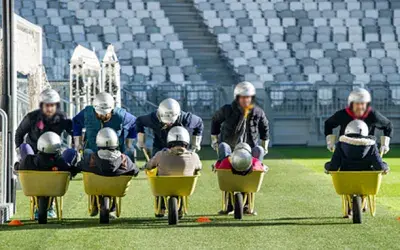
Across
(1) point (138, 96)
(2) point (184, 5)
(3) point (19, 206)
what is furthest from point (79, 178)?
(2) point (184, 5)

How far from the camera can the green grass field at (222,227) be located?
1169 cm

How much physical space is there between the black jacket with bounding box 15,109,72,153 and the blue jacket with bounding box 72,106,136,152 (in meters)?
0.18

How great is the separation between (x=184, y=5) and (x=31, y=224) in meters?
26.3

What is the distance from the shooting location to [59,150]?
14.0 meters

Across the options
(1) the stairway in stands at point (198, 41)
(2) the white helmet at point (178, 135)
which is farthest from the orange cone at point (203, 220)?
(1) the stairway in stands at point (198, 41)

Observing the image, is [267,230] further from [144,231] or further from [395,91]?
[395,91]

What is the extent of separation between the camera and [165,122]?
14680 millimetres

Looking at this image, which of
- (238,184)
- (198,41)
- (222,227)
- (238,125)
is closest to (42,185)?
(222,227)

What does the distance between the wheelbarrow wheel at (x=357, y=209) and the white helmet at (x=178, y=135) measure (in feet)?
6.59

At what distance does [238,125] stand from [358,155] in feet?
6.09

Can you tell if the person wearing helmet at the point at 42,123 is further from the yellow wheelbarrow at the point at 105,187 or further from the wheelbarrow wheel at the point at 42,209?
the yellow wheelbarrow at the point at 105,187

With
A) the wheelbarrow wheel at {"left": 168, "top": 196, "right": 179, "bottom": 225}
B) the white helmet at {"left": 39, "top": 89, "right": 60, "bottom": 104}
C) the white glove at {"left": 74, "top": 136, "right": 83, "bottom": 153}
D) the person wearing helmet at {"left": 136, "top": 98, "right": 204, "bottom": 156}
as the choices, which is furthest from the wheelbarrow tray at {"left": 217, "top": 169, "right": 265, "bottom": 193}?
the white helmet at {"left": 39, "top": 89, "right": 60, "bottom": 104}

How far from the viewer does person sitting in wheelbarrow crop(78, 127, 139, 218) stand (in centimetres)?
1379

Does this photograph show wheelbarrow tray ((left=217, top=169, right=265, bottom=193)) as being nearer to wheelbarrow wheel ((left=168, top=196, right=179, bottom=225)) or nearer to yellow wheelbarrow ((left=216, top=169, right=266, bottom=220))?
yellow wheelbarrow ((left=216, top=169, right=266, bottom=220))
